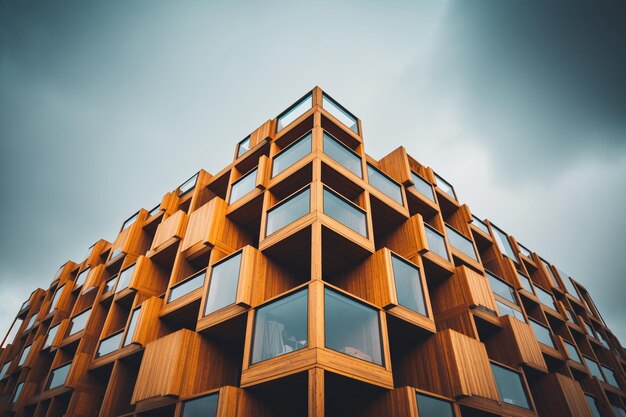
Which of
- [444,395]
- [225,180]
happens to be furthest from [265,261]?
[225,180]

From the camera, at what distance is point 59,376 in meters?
17.5

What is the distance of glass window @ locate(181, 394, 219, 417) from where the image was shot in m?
9.04

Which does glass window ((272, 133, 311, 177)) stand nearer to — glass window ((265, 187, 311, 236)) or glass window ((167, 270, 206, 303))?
glass window ((265, 187, 311, 236))

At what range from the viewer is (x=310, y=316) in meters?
8.34

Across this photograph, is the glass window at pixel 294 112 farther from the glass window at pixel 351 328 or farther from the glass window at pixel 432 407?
the glass window at pixel 432 407

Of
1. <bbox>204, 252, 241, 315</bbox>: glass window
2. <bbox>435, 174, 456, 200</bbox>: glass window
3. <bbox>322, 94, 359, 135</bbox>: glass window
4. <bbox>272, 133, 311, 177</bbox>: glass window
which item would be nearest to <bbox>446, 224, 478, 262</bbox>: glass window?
<bbox>435, 174, 456, 200</bbox>: glass window

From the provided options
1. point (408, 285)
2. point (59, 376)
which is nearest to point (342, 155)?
point (408, 285)

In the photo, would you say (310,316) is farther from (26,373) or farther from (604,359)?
(604,359)

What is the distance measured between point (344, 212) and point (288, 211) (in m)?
2.05

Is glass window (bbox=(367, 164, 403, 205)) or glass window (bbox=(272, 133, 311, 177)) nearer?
glass window (bbox=(272, 133, 311, 177))

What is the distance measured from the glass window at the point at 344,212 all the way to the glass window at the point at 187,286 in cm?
590

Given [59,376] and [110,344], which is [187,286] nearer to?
[110,344]

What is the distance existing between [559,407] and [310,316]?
13.1m

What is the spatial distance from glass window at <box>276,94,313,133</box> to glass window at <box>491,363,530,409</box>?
Result: 46.0 ft
